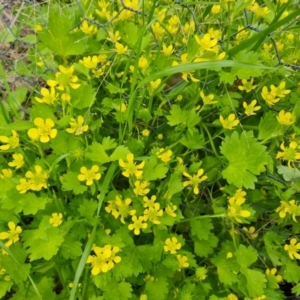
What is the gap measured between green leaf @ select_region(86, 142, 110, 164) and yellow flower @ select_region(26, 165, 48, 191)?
0.13 meters

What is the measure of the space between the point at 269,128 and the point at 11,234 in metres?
0.79

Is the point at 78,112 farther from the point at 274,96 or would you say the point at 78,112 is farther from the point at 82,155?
the point at 274,96

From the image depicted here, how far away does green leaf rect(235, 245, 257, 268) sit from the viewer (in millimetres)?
1265

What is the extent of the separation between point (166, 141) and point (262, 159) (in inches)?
12.6

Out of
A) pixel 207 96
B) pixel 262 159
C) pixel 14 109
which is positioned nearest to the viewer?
pixel 262 159

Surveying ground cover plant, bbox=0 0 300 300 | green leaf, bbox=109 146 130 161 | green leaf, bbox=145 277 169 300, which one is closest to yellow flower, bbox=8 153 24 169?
ground cover plant, bbox=0 0 300 300

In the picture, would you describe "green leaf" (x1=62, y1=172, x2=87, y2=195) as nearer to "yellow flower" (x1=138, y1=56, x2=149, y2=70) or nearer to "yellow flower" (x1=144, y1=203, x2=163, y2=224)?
"yellow flower" (x1=144, y1=203, x2=163, y2=224)

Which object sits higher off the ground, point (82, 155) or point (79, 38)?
point (79, 38)

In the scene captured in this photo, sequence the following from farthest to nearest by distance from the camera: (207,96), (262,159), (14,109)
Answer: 1. (14,109)
2. (207,96)
3. (262,159)

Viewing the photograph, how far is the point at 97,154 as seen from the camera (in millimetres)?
1189

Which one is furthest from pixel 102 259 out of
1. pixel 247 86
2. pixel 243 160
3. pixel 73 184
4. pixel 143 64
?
pixel 247 86

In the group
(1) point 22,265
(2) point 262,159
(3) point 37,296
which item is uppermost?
(2) point 262,159

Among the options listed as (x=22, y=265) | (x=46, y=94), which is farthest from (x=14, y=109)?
(x=22, y=265)

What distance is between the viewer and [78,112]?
1327 millimetres
